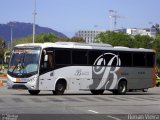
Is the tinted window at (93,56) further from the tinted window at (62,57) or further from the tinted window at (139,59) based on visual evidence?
the tinted window at (139,59)

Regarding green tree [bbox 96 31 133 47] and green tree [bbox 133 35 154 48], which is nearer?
green tree [bbox 96 31 133 47]

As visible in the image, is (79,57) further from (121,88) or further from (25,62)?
(121,88)

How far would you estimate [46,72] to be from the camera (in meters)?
31.7

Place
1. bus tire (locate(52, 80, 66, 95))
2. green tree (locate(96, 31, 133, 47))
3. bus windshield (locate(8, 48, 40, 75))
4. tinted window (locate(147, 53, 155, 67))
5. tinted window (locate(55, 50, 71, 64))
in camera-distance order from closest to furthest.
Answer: bus windshield (locate(8, 48, 40, 75)) < tinted window (locate(55, 50, 71, 64)) < bus tire (locate(52, 80, 66, 95)) < tinted window (locate(147, 53, 155, 67)) < green tree (locate(96, 31, 133, 47))

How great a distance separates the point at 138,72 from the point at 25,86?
32.5ft

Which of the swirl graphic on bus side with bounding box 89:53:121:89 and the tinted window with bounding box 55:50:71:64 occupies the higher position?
the tinted window with bounding box 55:50:71:64

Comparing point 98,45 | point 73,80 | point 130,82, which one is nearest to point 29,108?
point 73,80

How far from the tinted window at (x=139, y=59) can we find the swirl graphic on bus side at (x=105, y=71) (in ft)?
5.07

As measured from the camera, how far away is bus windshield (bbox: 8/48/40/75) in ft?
103

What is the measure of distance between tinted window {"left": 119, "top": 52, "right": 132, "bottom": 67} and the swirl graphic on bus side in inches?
13.4

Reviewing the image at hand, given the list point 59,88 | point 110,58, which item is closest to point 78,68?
point 59,88

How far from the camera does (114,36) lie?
110m

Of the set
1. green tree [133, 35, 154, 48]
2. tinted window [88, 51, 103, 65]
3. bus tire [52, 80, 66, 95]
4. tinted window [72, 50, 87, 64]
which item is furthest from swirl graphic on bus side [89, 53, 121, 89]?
green tree [133, 35, 154, 48]

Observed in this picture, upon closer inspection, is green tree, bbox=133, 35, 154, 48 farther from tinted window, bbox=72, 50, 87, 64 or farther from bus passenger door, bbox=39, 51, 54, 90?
bus passenger door, bbox=39, 51, 54, 90
